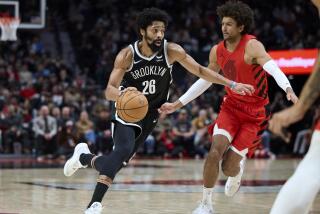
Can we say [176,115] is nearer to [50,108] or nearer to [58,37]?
[50,108]

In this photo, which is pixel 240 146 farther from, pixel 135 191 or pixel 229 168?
pixel 135 191

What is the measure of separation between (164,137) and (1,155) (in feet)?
13.1

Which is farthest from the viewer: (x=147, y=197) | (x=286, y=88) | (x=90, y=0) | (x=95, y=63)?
(x=90, y=0)

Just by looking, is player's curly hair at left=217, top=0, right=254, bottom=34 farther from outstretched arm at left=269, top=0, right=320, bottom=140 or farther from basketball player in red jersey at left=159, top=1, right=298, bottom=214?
outstretched arm at left=269, top=0, right=320, bottom=140

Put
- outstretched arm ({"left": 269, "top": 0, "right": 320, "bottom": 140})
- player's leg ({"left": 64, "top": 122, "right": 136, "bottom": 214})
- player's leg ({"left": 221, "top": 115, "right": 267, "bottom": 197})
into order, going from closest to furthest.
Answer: outstretched arm ({"left": 269, "top": 0, "right": 320, "bottom": 140}) < player's leg ({"left": 64, "top": 122, "right": 136, "bottom": 214}) < player's leg ({"left": 221, "top": 115, "right": 267, "bottom": 197})

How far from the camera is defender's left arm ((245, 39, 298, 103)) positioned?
6973 mm

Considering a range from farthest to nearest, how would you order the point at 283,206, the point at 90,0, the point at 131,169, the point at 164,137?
1. the point at 90,0
2. the point at 164,137
3. the point at 131,169
4. the point at 283,206

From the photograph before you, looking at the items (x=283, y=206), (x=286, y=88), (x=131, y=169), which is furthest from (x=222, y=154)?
(x=131, y=169)

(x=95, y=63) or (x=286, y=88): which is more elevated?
(x=286, y=88)

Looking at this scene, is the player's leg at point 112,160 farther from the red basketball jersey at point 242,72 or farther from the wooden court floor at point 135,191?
the red basketball jersey at point 242,72

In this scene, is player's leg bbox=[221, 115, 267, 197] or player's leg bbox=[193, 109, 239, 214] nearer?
player's leg bbox=[193, 109, 239, 214]

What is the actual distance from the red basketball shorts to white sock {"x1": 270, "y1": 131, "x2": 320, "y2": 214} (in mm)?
3324

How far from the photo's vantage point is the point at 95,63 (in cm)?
2320

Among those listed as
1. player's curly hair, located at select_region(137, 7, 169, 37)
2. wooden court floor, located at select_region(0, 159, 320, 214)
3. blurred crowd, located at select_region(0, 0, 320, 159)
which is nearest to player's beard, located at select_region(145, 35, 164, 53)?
player's curly hair, located at select_region(137, 7, 169, 37)
